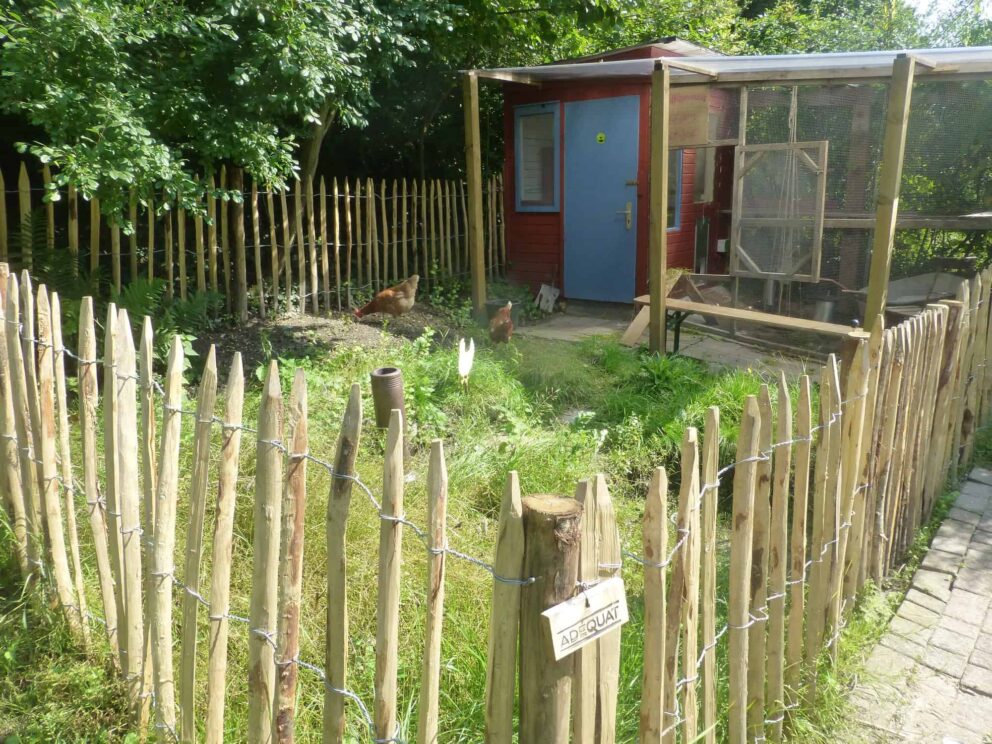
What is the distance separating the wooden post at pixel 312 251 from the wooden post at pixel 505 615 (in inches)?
291

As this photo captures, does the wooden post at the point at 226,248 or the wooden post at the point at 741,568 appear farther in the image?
the wooden post at the point at 226,248

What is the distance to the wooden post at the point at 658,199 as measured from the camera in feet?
22.1

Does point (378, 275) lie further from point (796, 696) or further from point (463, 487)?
point (796, 696)

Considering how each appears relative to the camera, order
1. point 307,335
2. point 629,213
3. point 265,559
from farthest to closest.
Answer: point 629,213, point 307,335, point 265,559

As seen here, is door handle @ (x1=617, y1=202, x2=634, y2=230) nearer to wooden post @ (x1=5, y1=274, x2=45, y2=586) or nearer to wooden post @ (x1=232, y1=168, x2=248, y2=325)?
wooden post @ (x1=232, y1=168, x2=248, y2=325)

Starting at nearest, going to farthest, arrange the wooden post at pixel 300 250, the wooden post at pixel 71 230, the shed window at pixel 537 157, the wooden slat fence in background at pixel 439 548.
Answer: the wooden slat fence in background at pixel 439 548 < the wooden post at pixel 71 230 < the wooden post at pixel 300 250 < the shed window at pixel 537 157

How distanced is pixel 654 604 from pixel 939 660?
192cm

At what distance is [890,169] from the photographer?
5785mm

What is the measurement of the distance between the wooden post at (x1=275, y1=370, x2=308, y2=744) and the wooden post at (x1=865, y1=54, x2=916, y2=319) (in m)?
4.86

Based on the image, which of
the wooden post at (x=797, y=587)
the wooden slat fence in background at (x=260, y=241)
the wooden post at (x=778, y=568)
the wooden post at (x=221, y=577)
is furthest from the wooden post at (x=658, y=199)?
the wooden post at (x=221, y=577)

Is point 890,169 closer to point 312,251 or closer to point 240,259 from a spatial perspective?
point 312,251

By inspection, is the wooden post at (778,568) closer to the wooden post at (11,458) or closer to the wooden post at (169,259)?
the wooden post at (11,458)

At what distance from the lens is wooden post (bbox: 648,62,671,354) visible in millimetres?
6727

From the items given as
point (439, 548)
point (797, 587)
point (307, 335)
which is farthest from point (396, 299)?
point (439, 548)
